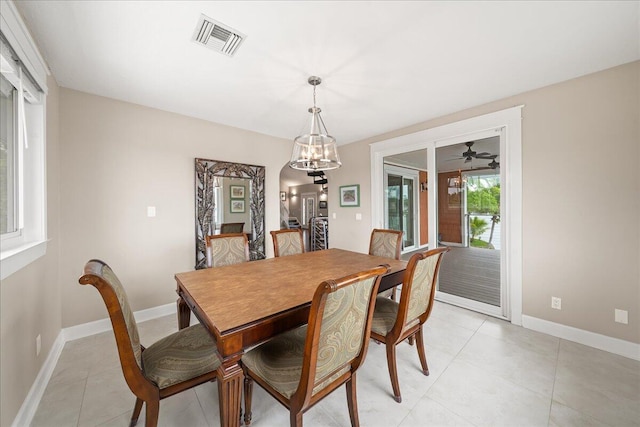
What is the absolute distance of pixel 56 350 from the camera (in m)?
2.05

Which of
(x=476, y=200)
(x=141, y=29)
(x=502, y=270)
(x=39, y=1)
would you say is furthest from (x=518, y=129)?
(x=39, y=1)

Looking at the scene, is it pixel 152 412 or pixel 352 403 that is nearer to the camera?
pixel 152 412

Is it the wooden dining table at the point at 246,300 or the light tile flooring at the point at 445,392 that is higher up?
the wooden dining table at the point at 246,300

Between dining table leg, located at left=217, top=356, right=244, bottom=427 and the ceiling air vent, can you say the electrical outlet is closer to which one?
dining table leg, located at left=217, top=356, right=244, bottom=427

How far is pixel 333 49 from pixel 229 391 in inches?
85.1

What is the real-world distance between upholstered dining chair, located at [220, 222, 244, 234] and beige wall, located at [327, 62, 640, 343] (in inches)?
133

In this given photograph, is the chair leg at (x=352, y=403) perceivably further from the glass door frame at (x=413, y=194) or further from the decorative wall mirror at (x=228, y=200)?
the glass door frame at (x=413, y=194)

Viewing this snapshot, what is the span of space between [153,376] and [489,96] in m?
3.56

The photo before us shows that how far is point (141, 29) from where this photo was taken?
1562 millimetres

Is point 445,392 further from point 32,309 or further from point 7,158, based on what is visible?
point 7,158

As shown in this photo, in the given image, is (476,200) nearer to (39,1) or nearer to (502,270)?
(502,270)

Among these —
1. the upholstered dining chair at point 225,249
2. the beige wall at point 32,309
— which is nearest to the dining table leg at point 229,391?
the beige wall at point 32,309

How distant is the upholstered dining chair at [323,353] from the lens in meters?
1.00

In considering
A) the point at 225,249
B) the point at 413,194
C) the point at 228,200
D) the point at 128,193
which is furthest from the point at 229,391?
the point at 413,194
